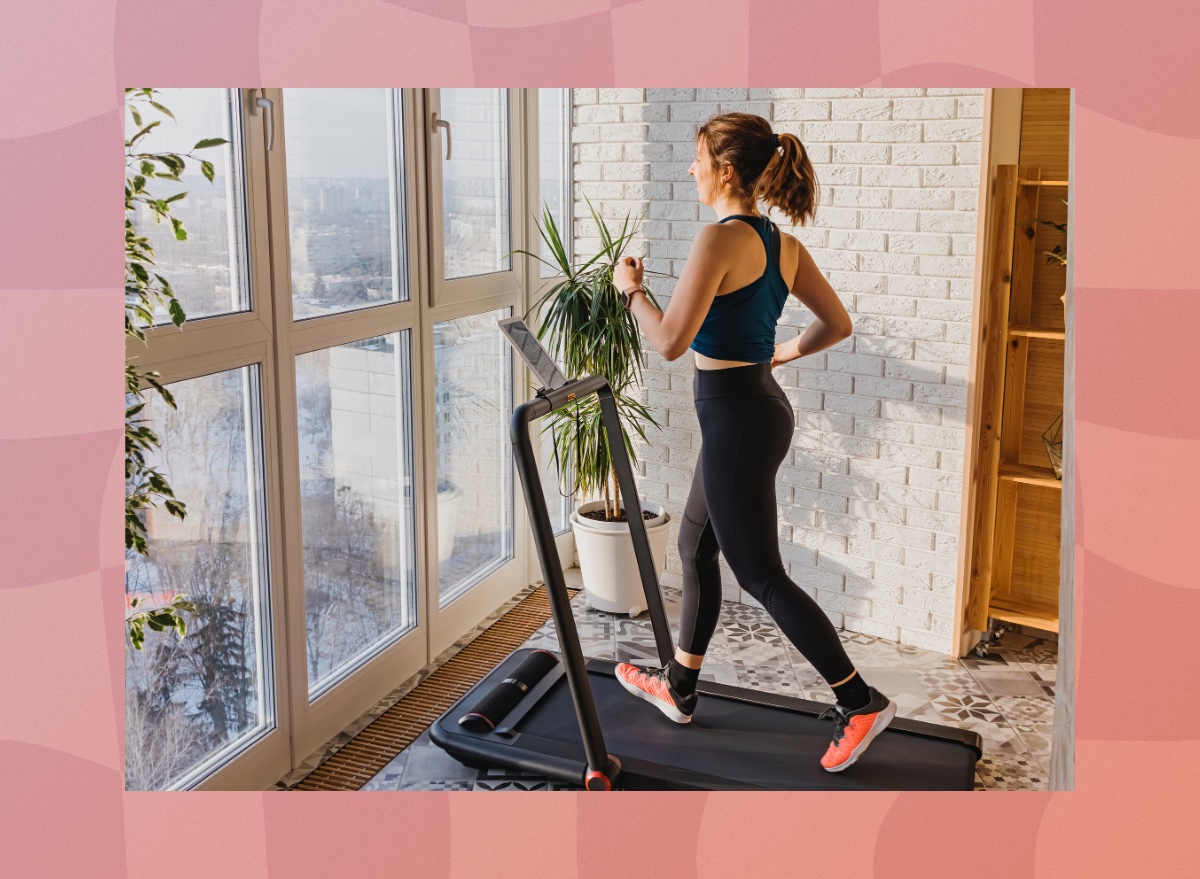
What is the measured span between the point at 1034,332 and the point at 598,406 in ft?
4.61

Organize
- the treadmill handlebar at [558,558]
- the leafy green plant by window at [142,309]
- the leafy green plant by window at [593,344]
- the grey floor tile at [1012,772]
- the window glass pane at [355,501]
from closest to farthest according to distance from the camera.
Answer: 1. the leafy green plant by window at [142,309]
2. the treadmill handlebar at [558,558]
3. the grey floor tile at [1012,772]
4. the window glass pane at [355,501]
5. the leafy green plant by window at [593,344]

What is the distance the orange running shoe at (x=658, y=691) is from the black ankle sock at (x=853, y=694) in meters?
0.41

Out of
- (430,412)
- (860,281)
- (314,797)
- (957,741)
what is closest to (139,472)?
(314,797)

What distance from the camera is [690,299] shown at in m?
2.30

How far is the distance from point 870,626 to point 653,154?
5.86 ft

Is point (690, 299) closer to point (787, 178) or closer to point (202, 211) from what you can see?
point (787, 178)

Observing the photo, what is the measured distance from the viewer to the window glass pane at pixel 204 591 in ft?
7.47

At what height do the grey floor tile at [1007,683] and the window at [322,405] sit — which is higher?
the window at [322,405]

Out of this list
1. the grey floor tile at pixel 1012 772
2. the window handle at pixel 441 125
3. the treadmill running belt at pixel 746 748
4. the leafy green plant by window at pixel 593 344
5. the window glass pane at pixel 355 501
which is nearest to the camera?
the treadmill running belt at pixel 746 748

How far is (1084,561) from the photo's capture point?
157cm

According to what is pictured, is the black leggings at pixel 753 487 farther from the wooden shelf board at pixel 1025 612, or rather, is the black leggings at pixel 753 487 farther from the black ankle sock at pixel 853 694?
the wooden shelf board at pixel 1025 612

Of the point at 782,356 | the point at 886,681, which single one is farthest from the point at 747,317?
the point at 886,681

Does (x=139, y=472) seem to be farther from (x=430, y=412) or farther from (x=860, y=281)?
(x=860, y=281)

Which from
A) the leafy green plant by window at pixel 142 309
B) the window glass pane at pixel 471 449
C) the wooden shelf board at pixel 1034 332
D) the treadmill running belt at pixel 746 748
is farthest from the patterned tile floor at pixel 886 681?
the wooden shelf board at pixel 1034 332
